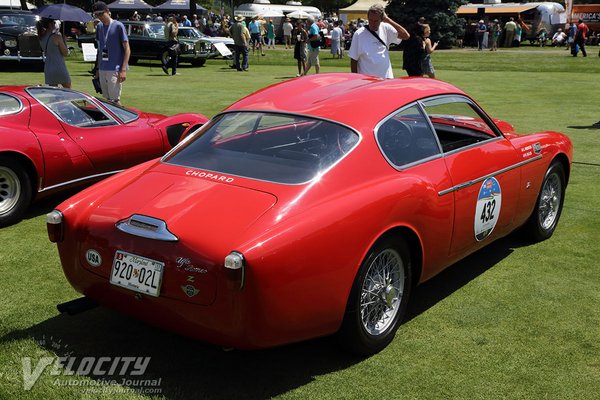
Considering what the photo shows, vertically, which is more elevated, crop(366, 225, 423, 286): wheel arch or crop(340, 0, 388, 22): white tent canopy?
crop(340, 0, 388, 22): white tent canopy

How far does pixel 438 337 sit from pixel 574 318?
37.7 inches

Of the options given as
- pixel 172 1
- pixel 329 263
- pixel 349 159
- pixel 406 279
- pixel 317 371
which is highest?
pixel 172 1

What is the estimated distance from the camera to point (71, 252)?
3.67 meters

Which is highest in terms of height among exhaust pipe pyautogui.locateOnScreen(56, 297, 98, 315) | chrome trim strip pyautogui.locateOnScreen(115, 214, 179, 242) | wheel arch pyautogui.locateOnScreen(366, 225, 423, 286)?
chrome trim strip pyautogui.locateOnScreen(115, 214, 179, 242)

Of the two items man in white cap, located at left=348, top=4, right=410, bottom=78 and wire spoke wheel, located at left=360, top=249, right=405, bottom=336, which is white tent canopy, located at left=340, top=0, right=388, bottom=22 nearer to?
man in white cap, located at left=348, top=4, right=410, bottom=78

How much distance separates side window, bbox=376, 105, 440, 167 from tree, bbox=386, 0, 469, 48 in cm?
3543

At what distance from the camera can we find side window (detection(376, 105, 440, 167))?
4023 mm

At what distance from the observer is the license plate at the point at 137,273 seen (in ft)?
10.7

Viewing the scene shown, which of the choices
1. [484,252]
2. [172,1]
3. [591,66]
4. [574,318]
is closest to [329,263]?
[574,318]

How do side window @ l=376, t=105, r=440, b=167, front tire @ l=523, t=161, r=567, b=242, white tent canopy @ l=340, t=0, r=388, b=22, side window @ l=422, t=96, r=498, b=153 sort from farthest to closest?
white tent canopy @ l=340, t=0, r=388, b=22 → front tire @ l=523, t=161, r=567, b=242 → side window @ l=422, t=96, r=498, b=153 → side window @ l=376, t=105, r=440, b=167

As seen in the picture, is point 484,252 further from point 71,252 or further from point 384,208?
point 71,252

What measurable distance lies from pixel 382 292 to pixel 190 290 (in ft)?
3.81

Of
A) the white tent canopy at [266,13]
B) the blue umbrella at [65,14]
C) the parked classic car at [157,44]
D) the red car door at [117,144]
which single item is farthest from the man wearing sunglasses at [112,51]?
the white tent canopy at [266,13]

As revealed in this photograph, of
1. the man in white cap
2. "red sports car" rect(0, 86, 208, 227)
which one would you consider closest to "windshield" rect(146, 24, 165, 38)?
the man in white cap
